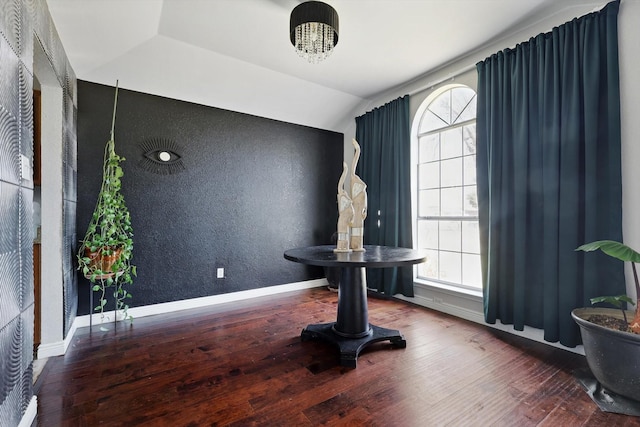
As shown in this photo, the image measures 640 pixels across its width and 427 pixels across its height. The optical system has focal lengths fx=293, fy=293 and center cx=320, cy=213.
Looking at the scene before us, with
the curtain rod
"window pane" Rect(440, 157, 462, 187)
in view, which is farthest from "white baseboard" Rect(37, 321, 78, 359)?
the curtain rod

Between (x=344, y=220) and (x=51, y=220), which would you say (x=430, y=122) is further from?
(x=51, y=220)

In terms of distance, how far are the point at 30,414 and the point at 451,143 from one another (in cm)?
390

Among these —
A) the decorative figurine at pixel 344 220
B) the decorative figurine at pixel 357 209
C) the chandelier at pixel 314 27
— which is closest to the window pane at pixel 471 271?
the decorative figurine at pixel 357 209

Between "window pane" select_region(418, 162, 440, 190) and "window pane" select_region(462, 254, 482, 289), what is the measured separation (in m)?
0.90

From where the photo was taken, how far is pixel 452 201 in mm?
3301

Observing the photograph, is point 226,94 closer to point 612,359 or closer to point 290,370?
point 290,370

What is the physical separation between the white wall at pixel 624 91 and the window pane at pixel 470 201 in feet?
2.84

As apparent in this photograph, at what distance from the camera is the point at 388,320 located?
2.88m

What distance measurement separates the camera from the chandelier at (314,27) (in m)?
2.07

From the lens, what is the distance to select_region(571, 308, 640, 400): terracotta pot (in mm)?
1532

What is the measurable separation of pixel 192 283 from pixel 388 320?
218 centimetres

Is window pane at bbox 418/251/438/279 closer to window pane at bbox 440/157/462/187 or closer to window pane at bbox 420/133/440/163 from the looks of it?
window pane at bbox 440/157/462/187

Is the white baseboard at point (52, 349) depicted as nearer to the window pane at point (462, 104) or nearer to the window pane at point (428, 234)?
the window pane at point (428, 234)

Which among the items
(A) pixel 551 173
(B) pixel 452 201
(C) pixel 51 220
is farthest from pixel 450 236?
(C) pixel 51 220
